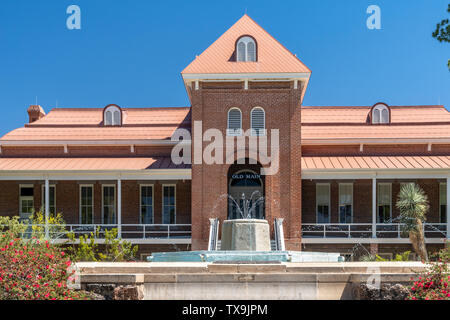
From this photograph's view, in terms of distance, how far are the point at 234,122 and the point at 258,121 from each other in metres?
1.11

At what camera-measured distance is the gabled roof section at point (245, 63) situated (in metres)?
24.7

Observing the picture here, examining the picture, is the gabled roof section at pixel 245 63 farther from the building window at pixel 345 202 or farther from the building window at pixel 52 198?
the building window at pixel 52 198

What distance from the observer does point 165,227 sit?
27.7 m

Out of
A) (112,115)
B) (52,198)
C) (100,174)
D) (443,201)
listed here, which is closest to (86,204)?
(52,198)

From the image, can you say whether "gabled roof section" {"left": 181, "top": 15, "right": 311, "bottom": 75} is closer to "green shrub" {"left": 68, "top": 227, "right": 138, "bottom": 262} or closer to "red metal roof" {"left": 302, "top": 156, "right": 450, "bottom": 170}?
"red metal roof" {"left": 302, "top": 156, "right": 450, "bottom": 170}

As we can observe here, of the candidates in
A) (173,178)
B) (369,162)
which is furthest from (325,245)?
(173,178)

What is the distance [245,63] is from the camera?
25.2 m

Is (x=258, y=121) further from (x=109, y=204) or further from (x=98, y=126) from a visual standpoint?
(x=98, y=126)

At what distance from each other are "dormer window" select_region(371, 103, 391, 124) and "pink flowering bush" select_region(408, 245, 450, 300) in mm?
21247

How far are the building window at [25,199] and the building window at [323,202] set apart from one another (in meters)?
14.9

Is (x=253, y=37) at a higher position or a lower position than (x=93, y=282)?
higher
